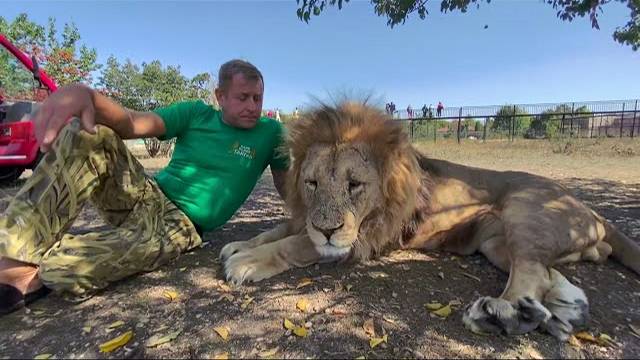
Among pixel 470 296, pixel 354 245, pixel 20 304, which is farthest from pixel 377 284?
pixel 20 304

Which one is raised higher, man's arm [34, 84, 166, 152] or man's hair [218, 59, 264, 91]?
man's hair [218, 59, 264, 91]

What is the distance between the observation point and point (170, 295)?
2705 mm

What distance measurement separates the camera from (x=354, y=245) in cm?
307

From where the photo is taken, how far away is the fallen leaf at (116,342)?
2.10m

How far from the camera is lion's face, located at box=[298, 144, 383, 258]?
2.72 meters

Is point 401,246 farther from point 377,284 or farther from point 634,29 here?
point 634,29

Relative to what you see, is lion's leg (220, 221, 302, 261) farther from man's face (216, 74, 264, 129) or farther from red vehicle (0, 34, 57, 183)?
red vehicle (0, 34, 57, 183)

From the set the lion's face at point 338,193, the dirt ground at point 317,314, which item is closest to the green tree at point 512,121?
the dirt ground at point 317,314

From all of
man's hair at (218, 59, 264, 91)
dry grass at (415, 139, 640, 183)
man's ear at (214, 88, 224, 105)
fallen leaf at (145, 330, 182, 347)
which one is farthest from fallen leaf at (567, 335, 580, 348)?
dry grass at (415, 139, 640, 183)

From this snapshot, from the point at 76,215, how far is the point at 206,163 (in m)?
1.00

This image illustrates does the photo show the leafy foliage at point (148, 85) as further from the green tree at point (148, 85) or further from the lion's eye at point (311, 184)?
the lion's eye at point (311, 184)

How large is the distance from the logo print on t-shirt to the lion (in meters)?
0.45

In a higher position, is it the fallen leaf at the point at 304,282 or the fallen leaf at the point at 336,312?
the fallen leaf at the point at 304,282

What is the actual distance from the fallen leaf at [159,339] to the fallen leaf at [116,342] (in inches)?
4.3
